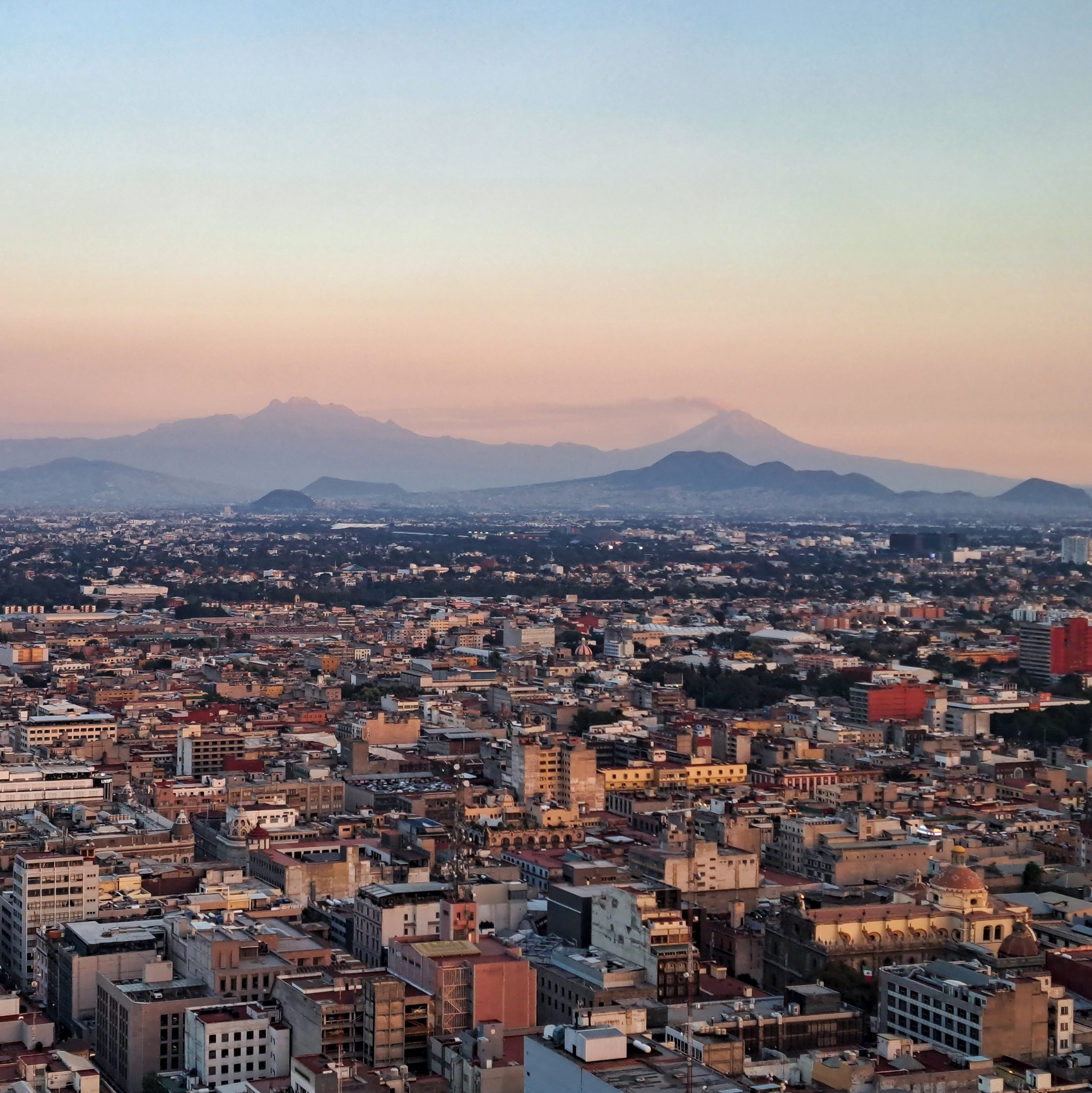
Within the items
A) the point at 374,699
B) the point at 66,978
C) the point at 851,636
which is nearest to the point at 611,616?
the point at 851,636

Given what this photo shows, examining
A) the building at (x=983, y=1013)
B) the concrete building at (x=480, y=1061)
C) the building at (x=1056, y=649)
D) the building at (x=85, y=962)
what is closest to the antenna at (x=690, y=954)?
the concrete building at (x=480, y=1061)

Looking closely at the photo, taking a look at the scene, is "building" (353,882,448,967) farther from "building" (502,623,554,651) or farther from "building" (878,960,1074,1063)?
"building" (502,623,554,651)

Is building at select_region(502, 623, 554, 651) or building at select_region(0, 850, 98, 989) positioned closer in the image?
building at select_region(0, 850, 98, 989)

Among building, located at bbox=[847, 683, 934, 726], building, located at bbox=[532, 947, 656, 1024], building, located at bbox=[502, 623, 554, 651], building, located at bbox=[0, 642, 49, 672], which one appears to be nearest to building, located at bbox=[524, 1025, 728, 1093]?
building, located at bbox=[532, 947, 656, 1024]

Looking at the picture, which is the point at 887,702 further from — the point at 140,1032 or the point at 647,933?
the point at 140,1032

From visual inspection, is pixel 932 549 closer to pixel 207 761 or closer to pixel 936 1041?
pixel 207 761
